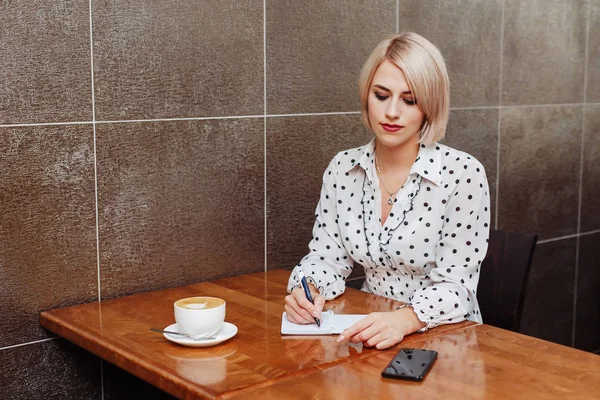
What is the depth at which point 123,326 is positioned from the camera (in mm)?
1850

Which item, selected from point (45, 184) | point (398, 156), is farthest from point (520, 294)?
point (45, 184)

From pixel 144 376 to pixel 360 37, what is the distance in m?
1.45

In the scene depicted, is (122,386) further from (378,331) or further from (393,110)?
(393,110)

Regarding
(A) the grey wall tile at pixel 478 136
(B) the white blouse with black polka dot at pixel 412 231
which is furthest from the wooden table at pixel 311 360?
(A) the grey wall tile at pixel 478 136

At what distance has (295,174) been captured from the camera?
2512 mm

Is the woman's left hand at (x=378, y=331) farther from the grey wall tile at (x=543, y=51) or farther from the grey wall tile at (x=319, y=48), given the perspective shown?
the grey wall tile at (x=543, y=51)

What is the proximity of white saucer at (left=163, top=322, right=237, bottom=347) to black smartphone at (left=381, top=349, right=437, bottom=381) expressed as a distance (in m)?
0.36

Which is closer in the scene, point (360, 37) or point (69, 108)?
point (69, 108)

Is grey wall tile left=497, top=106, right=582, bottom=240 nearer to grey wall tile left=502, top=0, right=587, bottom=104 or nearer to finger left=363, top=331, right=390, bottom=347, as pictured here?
grey wall tile left=502, top=0, right=587, bottom=104

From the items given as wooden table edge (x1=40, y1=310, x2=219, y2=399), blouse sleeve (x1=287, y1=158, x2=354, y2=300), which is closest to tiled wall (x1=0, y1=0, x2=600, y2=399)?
wooden table edge (x1=40, y1=310, x2=219, y2=399)

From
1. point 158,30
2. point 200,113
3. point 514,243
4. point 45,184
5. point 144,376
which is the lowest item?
point 144,376

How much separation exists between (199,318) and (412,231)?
648mm

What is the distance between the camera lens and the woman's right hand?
1815 mm

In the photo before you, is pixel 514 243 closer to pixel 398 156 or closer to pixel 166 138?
pixel 398 156
